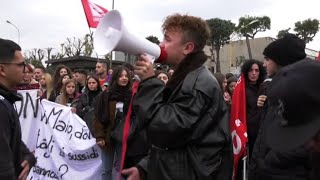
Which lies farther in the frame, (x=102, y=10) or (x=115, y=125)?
(x=102, y=10)

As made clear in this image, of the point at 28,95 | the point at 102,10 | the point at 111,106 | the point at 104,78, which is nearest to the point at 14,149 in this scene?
the point at 28,95

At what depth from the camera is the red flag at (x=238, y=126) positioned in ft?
13.6

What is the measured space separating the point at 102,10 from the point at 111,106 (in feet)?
15.1

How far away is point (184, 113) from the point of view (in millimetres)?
2600

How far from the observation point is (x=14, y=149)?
3027mm

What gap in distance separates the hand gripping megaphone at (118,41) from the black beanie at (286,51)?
1.28 meters

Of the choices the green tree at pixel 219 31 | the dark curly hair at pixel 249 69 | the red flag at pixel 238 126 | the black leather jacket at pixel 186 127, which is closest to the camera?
the black leather jacket at pixel 186 127

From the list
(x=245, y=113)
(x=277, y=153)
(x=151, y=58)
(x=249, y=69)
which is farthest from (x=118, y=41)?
(x=249, y=69)

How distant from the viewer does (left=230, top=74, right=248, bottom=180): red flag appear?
4156 millimetres

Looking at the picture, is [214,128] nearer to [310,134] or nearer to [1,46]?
[310,134]

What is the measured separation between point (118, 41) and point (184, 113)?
1.86 ft

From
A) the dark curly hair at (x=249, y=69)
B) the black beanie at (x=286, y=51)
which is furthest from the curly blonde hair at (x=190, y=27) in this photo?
the dark curly hair at (x=249, y=69)

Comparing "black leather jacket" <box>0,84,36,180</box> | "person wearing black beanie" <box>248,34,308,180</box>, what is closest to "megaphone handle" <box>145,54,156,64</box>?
"person wearing black beanie" <box>248,34,308,180</box>

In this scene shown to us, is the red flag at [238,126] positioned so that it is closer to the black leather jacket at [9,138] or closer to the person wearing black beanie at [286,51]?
the person wearing black beanie at [286,51]
